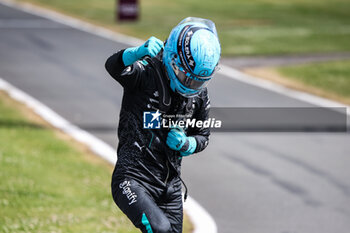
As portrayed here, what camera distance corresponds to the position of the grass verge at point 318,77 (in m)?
16.7

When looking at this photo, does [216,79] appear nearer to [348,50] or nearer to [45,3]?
[348,50]

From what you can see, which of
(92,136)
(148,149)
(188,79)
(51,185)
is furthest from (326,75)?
(188,79)

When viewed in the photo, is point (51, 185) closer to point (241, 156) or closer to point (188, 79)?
point (241, 156)

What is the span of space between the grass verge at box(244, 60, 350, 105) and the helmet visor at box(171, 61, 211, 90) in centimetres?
1134

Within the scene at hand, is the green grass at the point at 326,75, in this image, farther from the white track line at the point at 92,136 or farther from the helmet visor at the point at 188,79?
the helmet visor at the point at 188,79

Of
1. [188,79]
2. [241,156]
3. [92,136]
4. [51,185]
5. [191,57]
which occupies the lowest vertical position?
[92,136]

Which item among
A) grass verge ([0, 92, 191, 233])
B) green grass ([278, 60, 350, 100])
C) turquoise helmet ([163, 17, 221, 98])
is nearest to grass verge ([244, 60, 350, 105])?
green grass ([278, 60, 350, 100])

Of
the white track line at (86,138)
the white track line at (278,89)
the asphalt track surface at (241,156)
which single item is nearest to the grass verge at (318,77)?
the white track line at (278,89)

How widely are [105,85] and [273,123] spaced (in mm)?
4779

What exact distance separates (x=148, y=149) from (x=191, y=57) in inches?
34.2

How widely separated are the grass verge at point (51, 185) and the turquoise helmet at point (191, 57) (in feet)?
10.6

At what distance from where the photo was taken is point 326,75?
18.6 m

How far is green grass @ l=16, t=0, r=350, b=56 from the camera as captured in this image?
2342 centimetres

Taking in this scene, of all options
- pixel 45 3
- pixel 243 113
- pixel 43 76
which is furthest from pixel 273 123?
pixel 45 3
